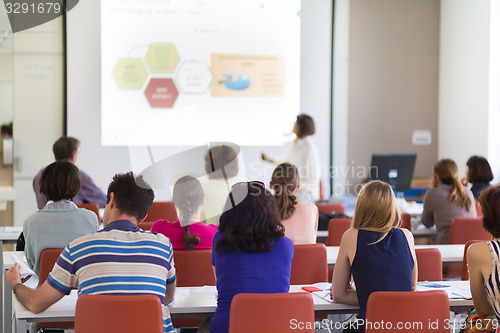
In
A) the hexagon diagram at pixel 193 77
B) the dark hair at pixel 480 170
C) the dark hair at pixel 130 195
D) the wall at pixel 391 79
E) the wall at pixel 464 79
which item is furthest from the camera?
the wall at pixel 391 79

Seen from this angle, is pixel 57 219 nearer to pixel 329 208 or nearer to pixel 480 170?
pixel 329 208

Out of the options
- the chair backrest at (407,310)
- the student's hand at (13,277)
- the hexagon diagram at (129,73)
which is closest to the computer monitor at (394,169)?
the hexagon diagram at (129,73)

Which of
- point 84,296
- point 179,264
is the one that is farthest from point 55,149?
point 84,296

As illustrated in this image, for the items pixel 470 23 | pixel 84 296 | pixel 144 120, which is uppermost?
pixel 470 23

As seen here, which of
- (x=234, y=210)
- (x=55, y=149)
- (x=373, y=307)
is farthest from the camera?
(x=55, y=149)

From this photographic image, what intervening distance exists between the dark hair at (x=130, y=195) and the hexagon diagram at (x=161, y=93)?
4287 millimetres

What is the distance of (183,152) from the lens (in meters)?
6.77

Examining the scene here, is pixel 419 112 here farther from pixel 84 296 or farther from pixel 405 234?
pixel 84 296

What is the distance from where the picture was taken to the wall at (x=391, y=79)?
7.78 meters

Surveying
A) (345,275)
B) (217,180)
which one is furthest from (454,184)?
(345,275)

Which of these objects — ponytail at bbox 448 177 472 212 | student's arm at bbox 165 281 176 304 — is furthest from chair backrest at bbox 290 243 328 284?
ponytail at bbox 448 177 472 212

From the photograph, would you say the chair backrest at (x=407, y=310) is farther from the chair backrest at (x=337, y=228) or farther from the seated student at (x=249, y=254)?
the chair backrest at (x=337, y=228)

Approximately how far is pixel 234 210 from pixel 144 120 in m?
4.25

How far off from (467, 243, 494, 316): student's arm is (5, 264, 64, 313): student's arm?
1.70m
